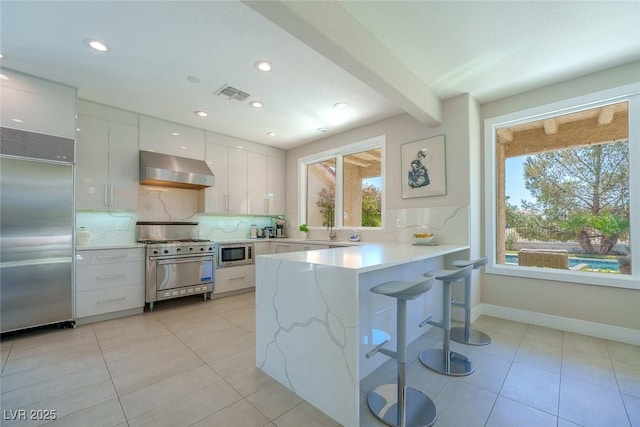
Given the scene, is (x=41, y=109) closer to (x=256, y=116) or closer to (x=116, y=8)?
(x=116, y=8)

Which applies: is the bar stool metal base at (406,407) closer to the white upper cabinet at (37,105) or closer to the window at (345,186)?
the window at (345,186)

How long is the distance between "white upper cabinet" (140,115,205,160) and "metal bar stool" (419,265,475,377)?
12.6 feet

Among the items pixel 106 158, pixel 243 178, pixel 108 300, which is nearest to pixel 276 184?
pixel 243 178

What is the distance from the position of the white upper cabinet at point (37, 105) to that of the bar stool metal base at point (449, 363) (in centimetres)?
420

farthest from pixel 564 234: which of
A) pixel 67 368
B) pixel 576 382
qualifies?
pixel 67 368

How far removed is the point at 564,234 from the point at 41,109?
19.0 feet

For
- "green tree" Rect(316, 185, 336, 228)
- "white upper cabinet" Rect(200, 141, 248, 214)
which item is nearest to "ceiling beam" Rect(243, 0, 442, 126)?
"green tree" Rect(316, 185, 336, 228)

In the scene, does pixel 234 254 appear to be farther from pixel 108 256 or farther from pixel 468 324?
pixel 468 324

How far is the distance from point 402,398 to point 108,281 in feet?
11.2

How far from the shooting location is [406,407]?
1.60 meters

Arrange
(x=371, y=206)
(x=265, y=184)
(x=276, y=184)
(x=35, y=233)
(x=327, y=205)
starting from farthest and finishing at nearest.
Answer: (x=276, y=184)
(x=265, y=184)
(x=327, y=205)
(x=371, y=206)
(x=35, y=233)

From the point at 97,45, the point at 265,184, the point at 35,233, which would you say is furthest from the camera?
the point at 265,184

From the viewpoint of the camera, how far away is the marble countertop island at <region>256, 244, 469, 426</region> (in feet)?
4.76

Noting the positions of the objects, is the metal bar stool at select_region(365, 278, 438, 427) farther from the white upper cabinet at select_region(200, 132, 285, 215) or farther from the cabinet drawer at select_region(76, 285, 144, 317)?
the white upper cabinet at select_region(200, 132, 285, 215)
